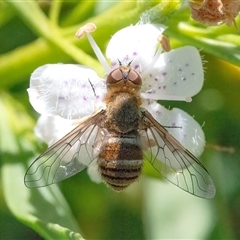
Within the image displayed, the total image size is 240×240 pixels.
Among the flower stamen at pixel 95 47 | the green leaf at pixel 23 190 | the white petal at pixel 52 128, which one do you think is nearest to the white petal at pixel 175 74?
the flower stamen at pixel 95 47

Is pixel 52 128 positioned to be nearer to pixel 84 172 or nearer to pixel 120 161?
pixel 120 161

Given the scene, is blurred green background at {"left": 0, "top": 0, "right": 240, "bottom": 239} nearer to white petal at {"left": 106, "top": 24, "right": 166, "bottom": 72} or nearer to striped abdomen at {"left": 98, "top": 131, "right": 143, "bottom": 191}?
white petal at {"left": 106, "top": 24, "right": 166, "bottom": 72}

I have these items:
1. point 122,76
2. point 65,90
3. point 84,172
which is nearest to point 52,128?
point 65,90

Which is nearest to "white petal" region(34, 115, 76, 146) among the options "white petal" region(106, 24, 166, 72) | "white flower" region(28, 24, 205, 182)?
"white flower" region(28, 24, 205, 182)

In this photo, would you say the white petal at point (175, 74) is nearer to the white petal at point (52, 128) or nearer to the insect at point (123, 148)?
the insect at point (123, 148)

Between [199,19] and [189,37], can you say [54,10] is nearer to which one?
[189,37]

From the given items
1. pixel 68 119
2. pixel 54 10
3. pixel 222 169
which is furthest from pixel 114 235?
pixel 54 10
